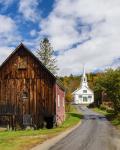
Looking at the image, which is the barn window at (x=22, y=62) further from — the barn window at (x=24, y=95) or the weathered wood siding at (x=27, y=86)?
the barn window at (x=24, y=95)

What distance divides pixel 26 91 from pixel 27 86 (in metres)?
0.66

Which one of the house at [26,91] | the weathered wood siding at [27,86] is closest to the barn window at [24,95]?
the house at [26,91]

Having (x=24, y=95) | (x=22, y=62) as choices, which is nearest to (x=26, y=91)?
(x=24, y=95)

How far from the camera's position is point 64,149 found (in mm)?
24734

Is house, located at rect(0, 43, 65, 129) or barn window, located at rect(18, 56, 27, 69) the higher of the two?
Answer: barn window, located at rect(18, 56, 27, 69)

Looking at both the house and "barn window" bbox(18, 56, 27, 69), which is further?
"barn window" bbox(18, 56, 27, 69)

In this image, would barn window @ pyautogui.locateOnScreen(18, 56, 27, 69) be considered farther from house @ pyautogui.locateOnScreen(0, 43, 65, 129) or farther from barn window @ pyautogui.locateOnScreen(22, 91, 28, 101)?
barn window @ pyautogui.locateOnScreen(22, 91, 28, 101)

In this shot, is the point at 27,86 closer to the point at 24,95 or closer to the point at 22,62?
the point at 24,95

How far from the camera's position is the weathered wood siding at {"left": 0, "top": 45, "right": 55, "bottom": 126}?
47.4m

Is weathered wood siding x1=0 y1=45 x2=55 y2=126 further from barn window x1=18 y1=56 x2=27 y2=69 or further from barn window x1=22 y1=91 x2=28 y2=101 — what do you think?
barn window x1=22 y1=91 x2=28 y2=101

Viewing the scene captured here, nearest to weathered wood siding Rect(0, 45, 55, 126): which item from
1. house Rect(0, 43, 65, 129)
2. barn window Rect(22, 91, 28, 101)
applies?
house Rect(0, 43, 65, 129)

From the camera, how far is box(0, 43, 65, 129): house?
47.3m

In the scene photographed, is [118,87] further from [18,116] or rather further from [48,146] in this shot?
[48,146]

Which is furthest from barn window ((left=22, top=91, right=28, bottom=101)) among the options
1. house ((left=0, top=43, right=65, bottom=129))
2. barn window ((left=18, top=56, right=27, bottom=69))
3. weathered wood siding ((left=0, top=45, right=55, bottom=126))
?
barn window ((left=18, top=56, right=27, bottom=69))
